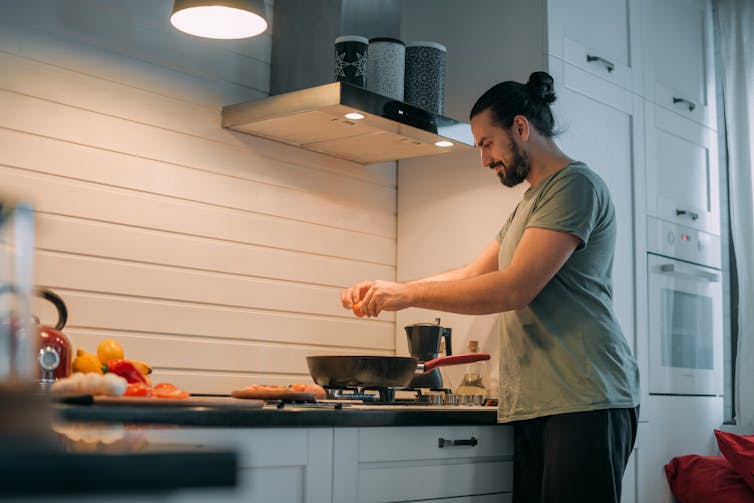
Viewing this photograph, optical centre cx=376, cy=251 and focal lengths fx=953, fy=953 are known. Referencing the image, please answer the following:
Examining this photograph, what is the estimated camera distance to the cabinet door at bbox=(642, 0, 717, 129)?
3273mm

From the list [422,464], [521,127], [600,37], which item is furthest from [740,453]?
[600,37]

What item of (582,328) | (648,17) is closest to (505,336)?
(582,328)

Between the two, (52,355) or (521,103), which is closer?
(52,355)

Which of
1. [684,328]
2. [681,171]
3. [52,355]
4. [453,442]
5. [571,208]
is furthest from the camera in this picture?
[681,171]

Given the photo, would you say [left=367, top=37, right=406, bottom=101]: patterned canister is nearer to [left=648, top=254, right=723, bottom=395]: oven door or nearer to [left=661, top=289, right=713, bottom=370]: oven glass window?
[left=648, top=254, right=723, bottom=395]: oven door

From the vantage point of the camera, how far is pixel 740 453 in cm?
277

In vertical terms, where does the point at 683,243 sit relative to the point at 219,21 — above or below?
below

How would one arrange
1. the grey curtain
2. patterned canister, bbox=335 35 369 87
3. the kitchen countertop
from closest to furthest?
1. the kitchen countertop
2. patterned canister, bbox=335 35 369 87
3. the grey curtain

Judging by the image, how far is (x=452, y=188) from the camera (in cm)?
306

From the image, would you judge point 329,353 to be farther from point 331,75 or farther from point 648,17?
point 648,17

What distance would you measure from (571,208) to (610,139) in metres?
0.98

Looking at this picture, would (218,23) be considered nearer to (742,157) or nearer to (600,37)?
(600,37)

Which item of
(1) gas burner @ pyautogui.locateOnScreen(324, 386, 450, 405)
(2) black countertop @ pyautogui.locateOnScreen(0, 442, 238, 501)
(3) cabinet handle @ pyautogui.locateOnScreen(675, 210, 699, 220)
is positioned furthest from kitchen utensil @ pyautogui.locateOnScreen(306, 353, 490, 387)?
(2) black countertop @ pyautogui.locateOnScreen(0, 442, 238, 501)

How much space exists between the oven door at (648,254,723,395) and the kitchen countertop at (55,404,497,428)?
3.02ft
